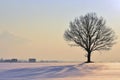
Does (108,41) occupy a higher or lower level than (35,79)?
higher

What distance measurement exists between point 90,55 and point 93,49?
1.58 meters

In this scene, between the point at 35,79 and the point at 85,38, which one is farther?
the point at 85,38

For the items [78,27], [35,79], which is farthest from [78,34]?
[35,79]

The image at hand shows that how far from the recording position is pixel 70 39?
62.9m

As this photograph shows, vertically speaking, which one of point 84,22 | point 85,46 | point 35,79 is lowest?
point 35,79

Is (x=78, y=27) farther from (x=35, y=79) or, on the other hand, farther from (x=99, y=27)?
(x=35, y=79)

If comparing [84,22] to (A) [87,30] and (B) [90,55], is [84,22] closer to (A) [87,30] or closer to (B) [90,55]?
(A) [87,30]

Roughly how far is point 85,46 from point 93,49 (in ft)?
4.81

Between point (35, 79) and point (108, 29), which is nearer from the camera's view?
point (35, 79)

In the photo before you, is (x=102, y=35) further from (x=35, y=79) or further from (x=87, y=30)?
(x=35, y=79)

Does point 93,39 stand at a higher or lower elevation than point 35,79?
higher

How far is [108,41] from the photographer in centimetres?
6347

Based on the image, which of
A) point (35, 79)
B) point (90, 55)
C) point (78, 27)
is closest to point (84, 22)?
point (78, 27)

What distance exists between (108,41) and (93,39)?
255 cm
